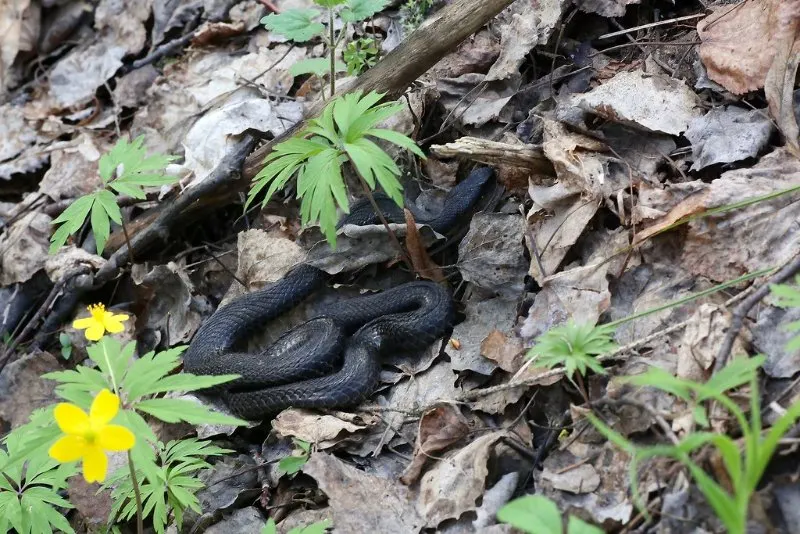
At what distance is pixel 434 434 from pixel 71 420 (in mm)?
2006

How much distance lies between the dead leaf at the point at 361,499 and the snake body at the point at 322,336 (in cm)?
64

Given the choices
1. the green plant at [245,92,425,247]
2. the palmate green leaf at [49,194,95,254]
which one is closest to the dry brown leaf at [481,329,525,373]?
the green plant at [245,92,425,247]

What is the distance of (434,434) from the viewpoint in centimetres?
380

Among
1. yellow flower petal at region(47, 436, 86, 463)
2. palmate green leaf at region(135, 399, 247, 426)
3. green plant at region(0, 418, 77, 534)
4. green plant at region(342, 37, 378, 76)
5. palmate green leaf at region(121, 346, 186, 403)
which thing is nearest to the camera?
yellow flower petal at region(47, 436, 86, 463)

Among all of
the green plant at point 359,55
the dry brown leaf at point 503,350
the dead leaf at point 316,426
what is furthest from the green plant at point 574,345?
the green plant at point 359,55

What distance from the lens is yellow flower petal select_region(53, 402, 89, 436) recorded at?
225cm

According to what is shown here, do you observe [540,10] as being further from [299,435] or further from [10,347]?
[10,347]

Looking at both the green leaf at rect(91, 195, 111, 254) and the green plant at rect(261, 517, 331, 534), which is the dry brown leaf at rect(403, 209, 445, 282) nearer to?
the green leaf at rect(91, 195, 111, 254)

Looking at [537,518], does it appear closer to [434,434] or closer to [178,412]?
[178,412]

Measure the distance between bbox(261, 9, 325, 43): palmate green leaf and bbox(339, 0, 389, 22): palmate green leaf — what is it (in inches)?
8.3

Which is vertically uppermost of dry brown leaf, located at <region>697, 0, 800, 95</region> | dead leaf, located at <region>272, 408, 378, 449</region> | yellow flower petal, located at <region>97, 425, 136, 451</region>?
yellow flower petal, located at <region>97, 425, 136, 451</region>

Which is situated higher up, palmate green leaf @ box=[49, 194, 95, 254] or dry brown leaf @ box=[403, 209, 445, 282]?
palmate green leaf @ box=[49, 194, 95, 254]

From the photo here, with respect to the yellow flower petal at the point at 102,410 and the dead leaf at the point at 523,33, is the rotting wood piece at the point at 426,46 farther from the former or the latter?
the yellow flower petal at the point at 102,410

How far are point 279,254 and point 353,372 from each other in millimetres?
1503
